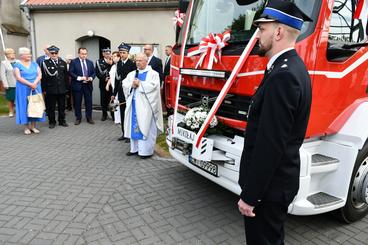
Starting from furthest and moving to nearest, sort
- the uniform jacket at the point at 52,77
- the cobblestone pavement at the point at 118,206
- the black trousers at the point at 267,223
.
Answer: the uniform jacket at the point at 52,77 → the cobblestone pavement at the point at 118,206 → the black trousers at the point at 267,223

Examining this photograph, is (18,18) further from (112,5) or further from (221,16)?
(221,16)

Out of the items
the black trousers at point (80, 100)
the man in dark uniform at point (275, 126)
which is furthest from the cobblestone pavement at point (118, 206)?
the black trousers at point (80, 100)

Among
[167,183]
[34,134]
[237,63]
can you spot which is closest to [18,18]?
[34,134]

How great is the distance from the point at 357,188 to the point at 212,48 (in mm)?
2229

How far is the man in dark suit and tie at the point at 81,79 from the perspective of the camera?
29.4 feet

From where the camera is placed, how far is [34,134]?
7.78 metres

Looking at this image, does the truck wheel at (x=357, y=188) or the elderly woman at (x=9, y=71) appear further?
the elderly woman at (x=9, y=71)

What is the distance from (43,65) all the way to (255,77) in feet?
22.3

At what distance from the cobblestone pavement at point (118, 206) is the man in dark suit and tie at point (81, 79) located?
3.07m

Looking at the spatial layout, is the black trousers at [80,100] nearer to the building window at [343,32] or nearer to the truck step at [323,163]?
the truck step at [323,163]

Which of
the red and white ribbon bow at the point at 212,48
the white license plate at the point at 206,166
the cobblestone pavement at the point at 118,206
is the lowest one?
the cobblestone pavement at the point at 118,206

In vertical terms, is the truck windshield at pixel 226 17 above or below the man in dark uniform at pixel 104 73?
above

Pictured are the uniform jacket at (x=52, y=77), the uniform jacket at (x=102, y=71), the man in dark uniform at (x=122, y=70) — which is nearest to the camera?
the man in dark uniform at (x=122, y=70)

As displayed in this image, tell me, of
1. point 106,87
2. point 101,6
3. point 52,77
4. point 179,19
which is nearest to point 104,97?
point 106,87
